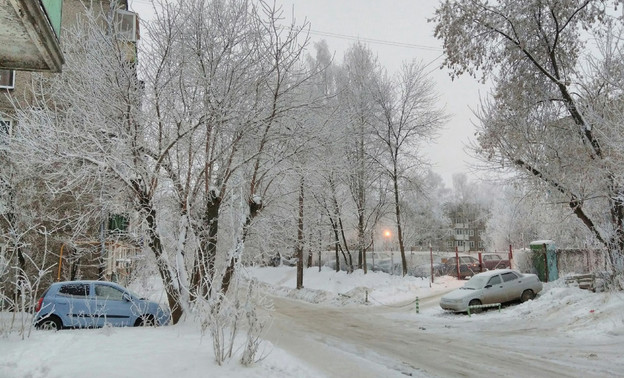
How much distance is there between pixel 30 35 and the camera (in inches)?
185

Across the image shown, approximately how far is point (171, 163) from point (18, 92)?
12536 mm

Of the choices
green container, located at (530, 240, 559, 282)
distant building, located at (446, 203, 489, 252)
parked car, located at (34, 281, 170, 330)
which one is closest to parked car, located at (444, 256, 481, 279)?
green container, located at (530, 240, 559, 282)

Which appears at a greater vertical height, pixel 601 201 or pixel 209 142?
pixel 209 142

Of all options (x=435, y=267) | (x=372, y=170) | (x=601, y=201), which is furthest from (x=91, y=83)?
(x=435, y=267)

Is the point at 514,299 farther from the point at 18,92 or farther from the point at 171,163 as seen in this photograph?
the point at 18,92

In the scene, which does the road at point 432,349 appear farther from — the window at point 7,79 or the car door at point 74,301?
the window at point 7,79

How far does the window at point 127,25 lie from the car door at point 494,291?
14.8 m

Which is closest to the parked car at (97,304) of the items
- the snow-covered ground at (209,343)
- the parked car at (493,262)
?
the snow-covered ground at (209,343)

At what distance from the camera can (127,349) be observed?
691cm

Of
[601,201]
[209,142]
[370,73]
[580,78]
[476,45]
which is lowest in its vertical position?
[601,201]

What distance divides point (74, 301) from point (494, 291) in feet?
47.1

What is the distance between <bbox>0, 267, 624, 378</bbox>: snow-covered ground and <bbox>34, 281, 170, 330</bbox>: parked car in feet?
8.66

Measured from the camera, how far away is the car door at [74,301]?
1144 cm

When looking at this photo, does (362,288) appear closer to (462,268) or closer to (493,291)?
(462,268)
